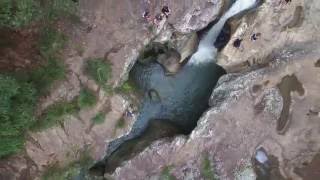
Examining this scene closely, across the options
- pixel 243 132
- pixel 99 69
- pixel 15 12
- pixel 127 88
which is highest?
pixel 15 12

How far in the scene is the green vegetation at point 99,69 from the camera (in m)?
12.8

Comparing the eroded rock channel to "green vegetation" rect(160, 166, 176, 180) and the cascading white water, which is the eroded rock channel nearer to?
the cascading white water

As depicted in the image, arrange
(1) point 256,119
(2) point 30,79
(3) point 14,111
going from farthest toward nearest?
(1) point 256,119 → (2) point 30,79 → (3) point 14,111

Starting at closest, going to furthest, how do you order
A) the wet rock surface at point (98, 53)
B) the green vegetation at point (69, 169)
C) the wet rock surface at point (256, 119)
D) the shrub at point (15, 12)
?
1. the shrub at point (15, 12)
2. the wet rock surface at point (98, 53)
3. the green vegetation at point (69, 169)
4. the wet rock surface at point (256, 119)

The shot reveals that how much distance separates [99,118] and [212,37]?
14.4 ft

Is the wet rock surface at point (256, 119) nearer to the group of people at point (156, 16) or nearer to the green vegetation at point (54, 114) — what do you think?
the group of people at point (156, 16)

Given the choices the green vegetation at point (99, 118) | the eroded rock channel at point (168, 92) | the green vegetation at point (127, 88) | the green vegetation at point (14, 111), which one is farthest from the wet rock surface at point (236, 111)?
the green vegetation at point (14, 111)

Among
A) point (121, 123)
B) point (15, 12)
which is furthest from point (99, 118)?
point (15, 12)

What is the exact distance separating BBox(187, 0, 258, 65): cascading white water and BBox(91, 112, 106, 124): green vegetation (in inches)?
132

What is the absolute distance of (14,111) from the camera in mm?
11523

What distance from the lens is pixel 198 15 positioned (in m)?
12.8

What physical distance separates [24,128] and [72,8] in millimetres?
3560

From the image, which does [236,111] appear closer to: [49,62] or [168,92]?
[168,92]

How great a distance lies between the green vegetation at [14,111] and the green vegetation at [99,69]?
5.65ft
